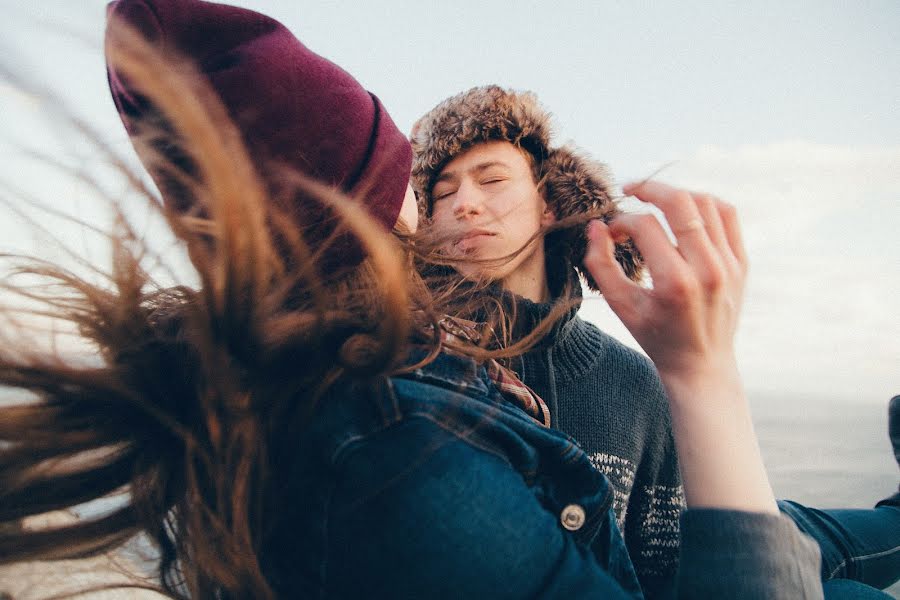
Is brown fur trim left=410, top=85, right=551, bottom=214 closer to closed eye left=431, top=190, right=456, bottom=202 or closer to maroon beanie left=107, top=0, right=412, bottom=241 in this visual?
closed eye left=431, top=190, right=456, bottom=202

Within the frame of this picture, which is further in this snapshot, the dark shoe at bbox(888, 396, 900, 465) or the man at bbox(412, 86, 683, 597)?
the dark shoe at bbox(888, 396, 900, 465)

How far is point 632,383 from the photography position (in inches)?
83.2

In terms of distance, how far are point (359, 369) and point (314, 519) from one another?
0.21 meters

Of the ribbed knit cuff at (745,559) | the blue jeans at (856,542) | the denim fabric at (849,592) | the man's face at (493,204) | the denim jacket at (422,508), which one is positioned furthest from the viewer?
the man's face at (493,204)

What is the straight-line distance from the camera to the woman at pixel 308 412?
0.67 meters

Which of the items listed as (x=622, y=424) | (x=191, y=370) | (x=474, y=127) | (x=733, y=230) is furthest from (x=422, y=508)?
(x=474, y=127)

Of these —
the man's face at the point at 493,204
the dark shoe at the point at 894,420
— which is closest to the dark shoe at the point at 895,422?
the dark shoe at the point at 894,420

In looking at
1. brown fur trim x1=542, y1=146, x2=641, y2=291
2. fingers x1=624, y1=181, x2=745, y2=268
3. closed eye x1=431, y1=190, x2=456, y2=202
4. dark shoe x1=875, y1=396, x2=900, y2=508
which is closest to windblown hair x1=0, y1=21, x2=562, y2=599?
fingers x1=624, y1=181, x2=745, y2=268

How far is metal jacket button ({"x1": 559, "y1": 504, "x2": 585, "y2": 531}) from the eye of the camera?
33.0 inches

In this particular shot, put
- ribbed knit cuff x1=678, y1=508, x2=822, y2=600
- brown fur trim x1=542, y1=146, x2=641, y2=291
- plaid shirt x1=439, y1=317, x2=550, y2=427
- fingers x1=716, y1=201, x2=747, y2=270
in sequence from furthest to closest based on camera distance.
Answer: brown fur trim x1=542, y1=146, x2=641, y2=291 → plaid shirt x1=439, y1=317, x2=550, y2=427 → fingers x1=716, y1=201, x2=747, y2=270 → ribbed knit cuff x1=678, y1=508, x2=822, y2=600

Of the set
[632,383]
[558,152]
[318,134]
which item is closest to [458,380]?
[318,134]

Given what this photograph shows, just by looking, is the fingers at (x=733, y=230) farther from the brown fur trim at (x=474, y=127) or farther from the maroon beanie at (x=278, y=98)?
the brown fur trim at (x=474, y=127)

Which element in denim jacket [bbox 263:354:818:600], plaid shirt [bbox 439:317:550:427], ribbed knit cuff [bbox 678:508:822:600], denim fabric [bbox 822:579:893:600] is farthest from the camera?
denim fabric [bbox 822:579:893:600]

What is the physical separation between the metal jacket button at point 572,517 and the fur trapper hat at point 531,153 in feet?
5.13
